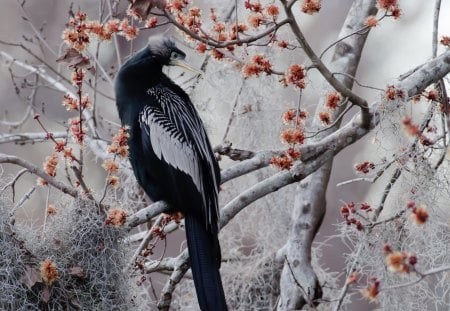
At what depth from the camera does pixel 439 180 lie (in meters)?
3.23

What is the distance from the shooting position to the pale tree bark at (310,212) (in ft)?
12.6

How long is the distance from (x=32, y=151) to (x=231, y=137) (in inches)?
111

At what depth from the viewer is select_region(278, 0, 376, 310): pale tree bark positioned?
3.85m

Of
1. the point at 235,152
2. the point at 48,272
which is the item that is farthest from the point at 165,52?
the point at 48,272

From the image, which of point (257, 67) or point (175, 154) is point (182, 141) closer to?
point (175, 154)

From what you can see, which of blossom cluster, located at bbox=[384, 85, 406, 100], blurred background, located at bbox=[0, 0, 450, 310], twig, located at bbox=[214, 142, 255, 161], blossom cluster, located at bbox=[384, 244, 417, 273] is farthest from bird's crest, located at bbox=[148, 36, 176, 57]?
blossom cluster, located at bbox=[384, 244, 417, 273]

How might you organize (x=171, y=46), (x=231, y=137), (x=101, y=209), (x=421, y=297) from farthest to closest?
(x=231, y=137)
(x=171, y=46)
(x=421, y=297)
(x=101, y=209)

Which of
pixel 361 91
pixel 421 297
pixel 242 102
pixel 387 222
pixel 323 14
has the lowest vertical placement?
pixel 421 297

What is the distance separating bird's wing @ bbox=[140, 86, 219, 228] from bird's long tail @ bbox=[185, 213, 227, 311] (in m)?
0.06

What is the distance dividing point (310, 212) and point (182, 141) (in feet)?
2.66

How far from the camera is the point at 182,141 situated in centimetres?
346

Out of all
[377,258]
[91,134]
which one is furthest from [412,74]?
[91,134]

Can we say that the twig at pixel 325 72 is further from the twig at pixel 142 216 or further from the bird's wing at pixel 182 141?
the twig at pixel 142 216

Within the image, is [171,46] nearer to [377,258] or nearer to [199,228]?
[199,228]
